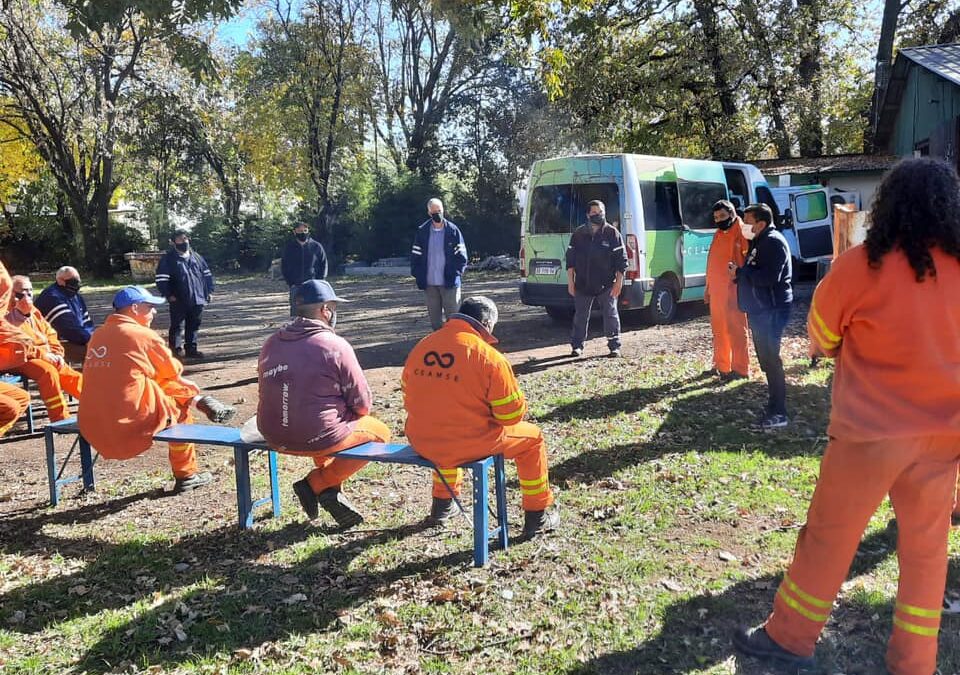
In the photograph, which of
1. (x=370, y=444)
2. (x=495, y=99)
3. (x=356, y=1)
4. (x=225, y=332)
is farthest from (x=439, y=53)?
(x=370, y=444)

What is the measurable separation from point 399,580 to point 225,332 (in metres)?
10.7

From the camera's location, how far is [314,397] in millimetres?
4398

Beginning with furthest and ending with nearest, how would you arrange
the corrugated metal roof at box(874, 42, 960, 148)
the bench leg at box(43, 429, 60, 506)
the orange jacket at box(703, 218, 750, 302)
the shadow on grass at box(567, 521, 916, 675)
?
the corrugated metal roof at box(874, 42, 960, 148) → the orange jacket at box(703, 218, 750, 302) → the bench leg at box(43, 429, 60, 506) → the shadow on grass at box(567, 521, 916, 675)

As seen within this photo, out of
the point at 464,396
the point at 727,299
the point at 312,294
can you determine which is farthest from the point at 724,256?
the point at 312,294

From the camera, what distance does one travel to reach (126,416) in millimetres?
5023

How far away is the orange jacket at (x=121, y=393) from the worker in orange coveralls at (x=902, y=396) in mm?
3994

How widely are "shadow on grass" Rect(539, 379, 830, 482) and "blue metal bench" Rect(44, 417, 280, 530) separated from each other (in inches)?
77.4

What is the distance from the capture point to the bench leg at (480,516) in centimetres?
411

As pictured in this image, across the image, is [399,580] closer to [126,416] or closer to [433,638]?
[433,638]

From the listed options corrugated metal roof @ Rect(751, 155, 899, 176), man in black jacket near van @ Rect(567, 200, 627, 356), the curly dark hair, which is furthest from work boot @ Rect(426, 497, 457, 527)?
corrugated metal roof @ Rect(751, 155, 899, 176)

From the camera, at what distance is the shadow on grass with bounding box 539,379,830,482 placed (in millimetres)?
5938

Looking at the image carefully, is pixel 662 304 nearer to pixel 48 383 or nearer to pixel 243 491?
pixel 48 383

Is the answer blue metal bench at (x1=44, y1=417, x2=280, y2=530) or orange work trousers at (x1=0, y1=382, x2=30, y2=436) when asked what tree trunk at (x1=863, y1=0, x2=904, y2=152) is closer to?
blue metal bench at (x1=44, y1=417, x2=280, y2=530)

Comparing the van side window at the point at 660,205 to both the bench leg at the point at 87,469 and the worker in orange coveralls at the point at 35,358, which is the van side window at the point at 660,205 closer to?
the worker in orange coveralls at the point at 35,358
